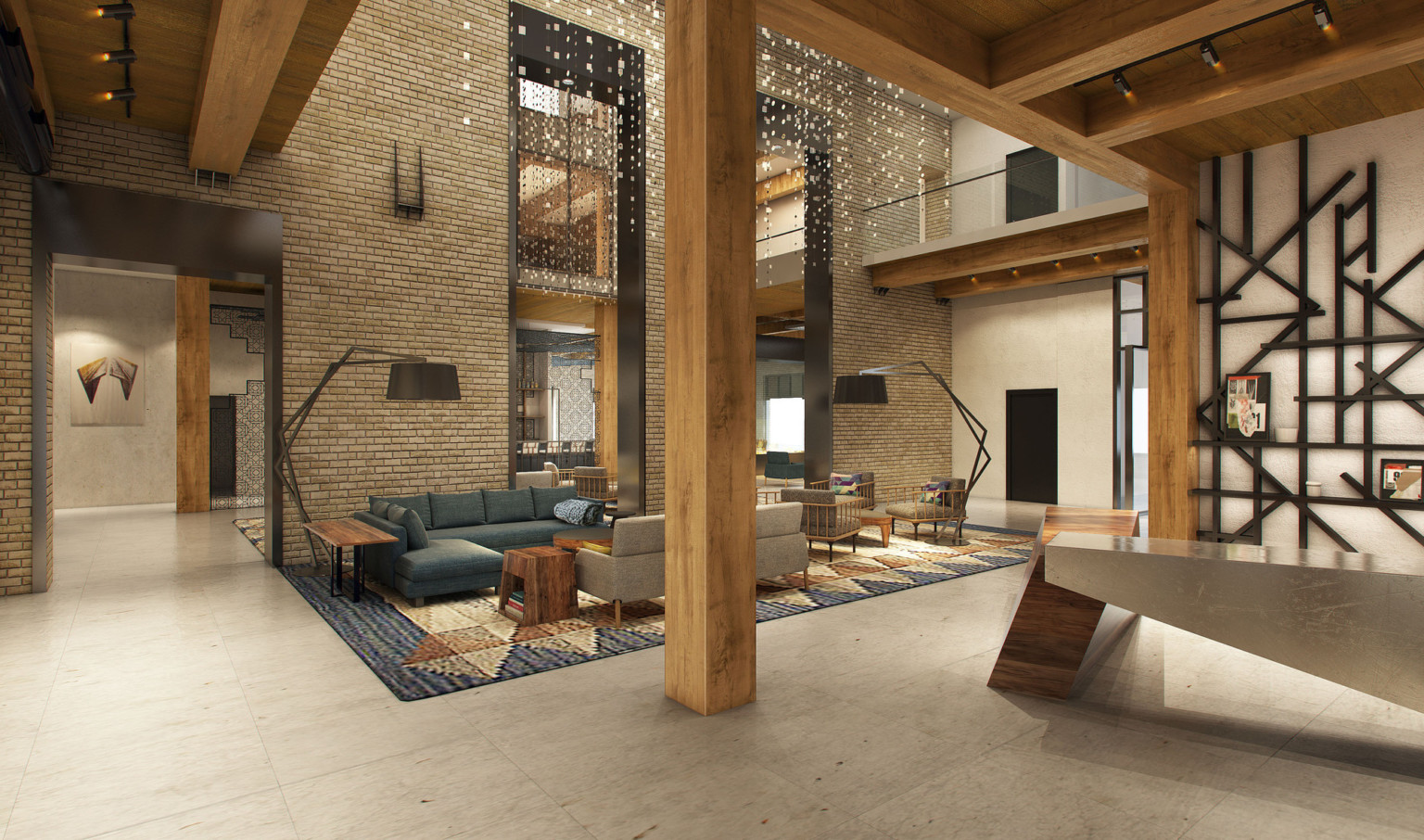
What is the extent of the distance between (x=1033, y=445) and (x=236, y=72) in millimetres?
12538

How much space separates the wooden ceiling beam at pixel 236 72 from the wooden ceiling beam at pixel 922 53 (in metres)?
2.92

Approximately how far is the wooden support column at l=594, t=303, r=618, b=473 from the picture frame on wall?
27.3 feet

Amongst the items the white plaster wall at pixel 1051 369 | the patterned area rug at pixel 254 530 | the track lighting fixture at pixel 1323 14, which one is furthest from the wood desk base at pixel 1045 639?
the white plaster wall at pixel 1051 369

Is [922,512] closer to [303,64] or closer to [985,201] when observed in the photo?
[985,201]

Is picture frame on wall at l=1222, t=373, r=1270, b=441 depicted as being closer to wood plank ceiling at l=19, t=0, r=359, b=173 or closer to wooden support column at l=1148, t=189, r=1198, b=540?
wooden support column at l=1148, t=189, r=1198, b=540

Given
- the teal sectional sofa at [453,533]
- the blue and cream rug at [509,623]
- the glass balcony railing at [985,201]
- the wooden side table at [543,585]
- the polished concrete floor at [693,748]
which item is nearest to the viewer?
the polished concrete floor at [693,748]

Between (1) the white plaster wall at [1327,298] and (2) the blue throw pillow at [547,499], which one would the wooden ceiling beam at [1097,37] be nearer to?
(1) the white plaster wall at [1327,298]

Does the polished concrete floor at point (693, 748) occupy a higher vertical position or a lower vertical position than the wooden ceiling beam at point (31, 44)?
lower

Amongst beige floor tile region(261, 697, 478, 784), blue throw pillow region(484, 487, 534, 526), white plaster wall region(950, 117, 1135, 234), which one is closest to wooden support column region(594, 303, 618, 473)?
blue throw pillow region(484, 487, 534, 526)

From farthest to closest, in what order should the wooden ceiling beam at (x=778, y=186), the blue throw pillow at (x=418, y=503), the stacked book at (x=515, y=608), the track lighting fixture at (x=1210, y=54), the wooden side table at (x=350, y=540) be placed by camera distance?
the wooden ceiling beam at (x=778, y=186), the blue throw pillow at (x=418, y=503), the wooden side table at (x=350, y=540), the stacked book at (x=515, y=608), the track lighting fixture at (x=1210, y=54)

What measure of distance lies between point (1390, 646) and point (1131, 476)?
34.2ft

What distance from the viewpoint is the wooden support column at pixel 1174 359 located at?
6762 millimetres

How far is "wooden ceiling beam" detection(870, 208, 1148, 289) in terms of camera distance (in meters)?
9.62

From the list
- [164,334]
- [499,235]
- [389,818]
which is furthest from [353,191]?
[164,334]
